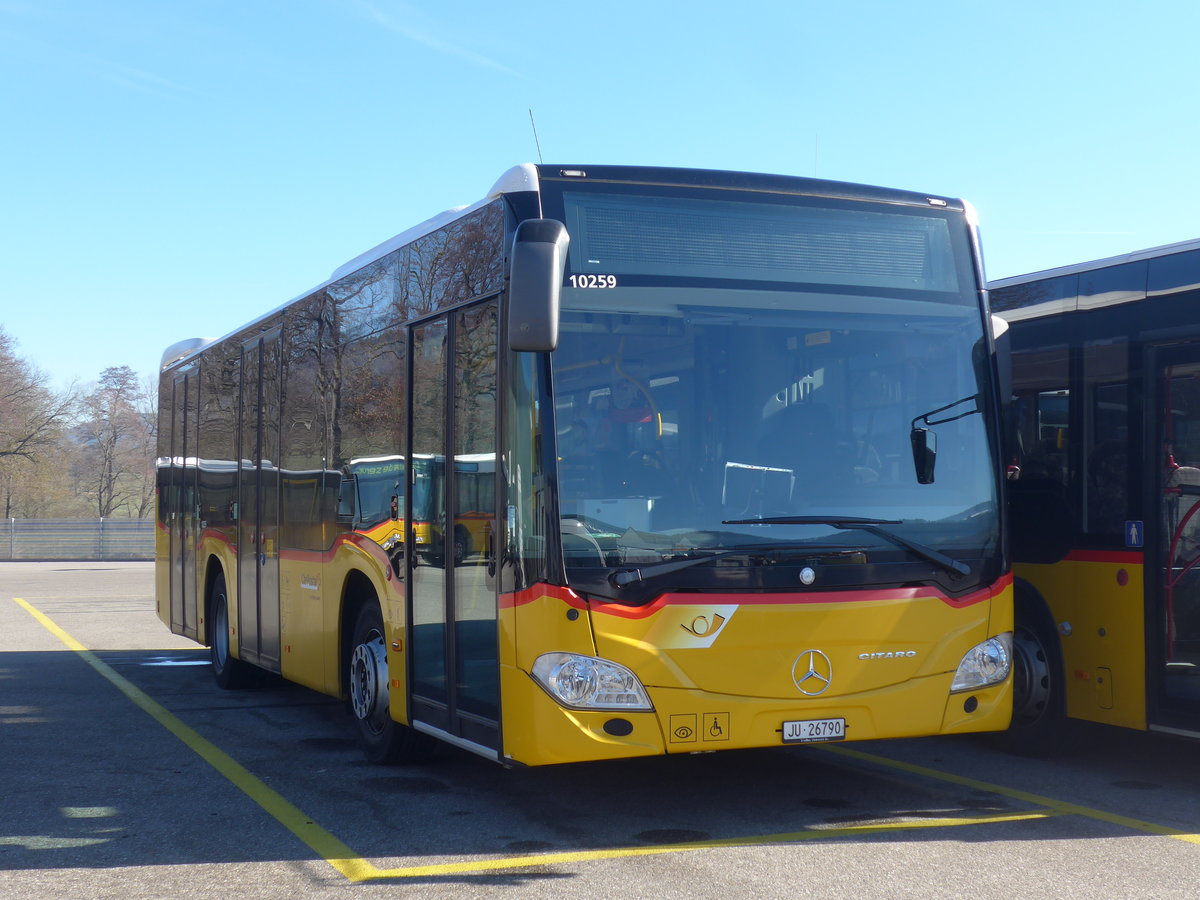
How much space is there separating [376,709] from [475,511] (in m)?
2.05

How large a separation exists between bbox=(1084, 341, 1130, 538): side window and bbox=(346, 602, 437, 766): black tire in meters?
4.08

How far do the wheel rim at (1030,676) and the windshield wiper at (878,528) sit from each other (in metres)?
1.89

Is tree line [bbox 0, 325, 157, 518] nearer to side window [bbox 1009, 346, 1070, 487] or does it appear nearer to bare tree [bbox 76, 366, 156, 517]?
bare tree [bbox 76, 366, 156, 517]

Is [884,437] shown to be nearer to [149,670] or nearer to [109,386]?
[149,670]

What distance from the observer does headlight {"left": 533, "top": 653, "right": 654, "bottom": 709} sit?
5.85 m

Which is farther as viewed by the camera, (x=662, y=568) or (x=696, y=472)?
(x=696, y=472)

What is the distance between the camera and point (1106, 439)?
7621 millimetres

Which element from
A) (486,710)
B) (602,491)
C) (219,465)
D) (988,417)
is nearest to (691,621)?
(602,491)

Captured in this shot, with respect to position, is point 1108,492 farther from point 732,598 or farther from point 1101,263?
point 732,598

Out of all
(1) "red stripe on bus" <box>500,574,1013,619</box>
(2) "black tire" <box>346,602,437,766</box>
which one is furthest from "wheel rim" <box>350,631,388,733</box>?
(1) "red stripe on bus" <box>500,574,1013,619</box>

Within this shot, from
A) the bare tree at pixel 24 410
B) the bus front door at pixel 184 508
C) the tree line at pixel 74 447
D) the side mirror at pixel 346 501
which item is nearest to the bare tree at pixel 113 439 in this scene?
the tree line at pixel 74 447

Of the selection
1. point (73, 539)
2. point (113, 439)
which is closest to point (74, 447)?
point (113, 439)

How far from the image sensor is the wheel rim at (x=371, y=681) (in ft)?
25.9

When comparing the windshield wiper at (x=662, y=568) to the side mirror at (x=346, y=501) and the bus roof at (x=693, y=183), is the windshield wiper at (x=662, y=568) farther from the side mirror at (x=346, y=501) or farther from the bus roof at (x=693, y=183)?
the side mirror at (x=346, y=501)
